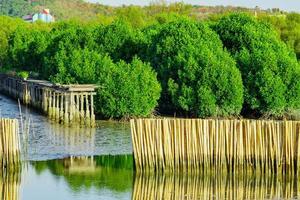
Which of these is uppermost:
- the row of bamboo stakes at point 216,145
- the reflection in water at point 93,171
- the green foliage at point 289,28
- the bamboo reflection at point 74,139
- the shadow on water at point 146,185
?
the green foliage at point 289,28

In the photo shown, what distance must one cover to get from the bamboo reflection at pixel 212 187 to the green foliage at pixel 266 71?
83.1 feet

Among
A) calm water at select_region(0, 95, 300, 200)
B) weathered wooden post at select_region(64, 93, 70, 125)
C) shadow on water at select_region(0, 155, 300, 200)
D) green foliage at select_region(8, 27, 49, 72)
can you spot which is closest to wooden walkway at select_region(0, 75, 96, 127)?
weathered wooden post at select_region(64, 93, 70, 125)

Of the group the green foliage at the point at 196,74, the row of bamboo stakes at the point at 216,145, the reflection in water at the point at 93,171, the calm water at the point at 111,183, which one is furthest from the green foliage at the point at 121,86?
the row of bamboo stakes at the point at 216,145

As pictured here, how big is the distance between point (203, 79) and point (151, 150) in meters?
24.7

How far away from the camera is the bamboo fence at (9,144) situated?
27469 millimetres

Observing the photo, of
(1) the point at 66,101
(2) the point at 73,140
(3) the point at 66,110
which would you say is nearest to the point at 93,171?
(2) the point at 73,140

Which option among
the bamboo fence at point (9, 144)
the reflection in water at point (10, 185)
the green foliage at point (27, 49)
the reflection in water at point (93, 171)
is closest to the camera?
the reflection in water at point (10, 185)

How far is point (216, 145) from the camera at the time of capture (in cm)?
2823

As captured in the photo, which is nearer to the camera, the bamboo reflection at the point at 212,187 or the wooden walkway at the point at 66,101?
the bamboo reflection at the point at 212,187

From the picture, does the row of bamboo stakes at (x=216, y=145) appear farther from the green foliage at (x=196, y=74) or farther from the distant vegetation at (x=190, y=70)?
the green foliage at (x=196, y=74)

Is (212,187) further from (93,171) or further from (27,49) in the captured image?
(27,49)

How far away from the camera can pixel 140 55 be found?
6084 cm

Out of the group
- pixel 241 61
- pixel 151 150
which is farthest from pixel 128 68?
pixel 151 150

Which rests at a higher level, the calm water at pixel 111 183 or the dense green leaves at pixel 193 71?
the dense green leaves at pixel 193 71
